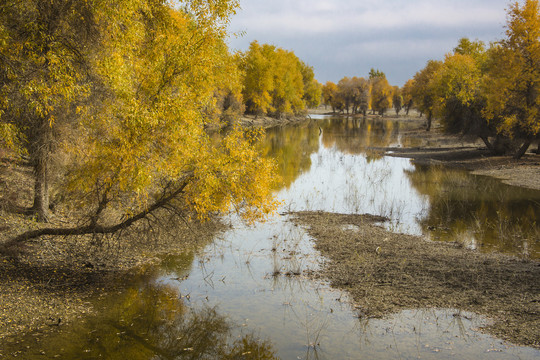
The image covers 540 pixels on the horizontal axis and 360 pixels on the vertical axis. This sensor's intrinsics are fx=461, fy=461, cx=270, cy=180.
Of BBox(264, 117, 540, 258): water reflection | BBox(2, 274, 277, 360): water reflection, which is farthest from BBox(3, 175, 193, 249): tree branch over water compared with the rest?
BBox(264, 117, 540, 258): water reflection

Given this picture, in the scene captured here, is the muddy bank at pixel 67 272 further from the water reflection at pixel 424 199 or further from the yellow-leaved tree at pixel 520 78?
the yellow-leaved tree at pixel 520 78

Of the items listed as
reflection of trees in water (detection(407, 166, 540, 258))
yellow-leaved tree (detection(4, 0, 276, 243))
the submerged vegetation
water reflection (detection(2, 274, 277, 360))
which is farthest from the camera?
reflection of trees in water (detection(407, 166, 540, 258))

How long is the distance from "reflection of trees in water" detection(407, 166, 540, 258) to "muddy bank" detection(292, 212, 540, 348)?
1769 mm

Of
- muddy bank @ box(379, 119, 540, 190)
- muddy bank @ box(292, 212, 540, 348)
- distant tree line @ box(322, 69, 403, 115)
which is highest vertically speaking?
distant tree line @ box(322, 69, 403, 115)

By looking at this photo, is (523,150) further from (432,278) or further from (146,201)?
(146,201)

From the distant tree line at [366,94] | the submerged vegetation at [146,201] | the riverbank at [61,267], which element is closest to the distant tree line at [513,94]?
the submerged vegetation at [146,201]

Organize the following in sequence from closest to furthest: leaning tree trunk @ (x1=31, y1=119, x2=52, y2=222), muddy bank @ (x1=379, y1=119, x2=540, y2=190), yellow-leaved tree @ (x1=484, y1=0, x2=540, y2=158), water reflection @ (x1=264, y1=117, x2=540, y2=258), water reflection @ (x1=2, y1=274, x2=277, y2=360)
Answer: water reflection @ (x1=2, y1=274, x2=277, y2=360) → leaning tree trunk @ (x1=31, y1=119, x2=52, y2=222) → water reflection @ (x1=264, y1=117, x2=540, y2=258) → muddy bank @ (x1=379, y1=119, x2=540, y2=190) → yellow-leaved tree @ (x1=484, y1=0, x2=540, y2=158)

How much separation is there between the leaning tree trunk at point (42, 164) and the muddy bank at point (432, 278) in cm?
888

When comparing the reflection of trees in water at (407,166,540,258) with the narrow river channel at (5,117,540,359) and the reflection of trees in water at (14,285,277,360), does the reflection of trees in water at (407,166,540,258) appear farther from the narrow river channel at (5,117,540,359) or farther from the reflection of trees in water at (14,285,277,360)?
the reflection of trees in water at (14,285,277,360)

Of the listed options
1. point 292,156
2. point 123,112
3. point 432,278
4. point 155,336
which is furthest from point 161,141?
point 292,156

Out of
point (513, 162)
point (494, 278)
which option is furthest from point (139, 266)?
point (513, 162)

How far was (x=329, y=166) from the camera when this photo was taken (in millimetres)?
32781

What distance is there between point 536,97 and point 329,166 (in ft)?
50.2

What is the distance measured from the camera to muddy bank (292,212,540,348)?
10.0m
